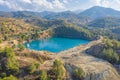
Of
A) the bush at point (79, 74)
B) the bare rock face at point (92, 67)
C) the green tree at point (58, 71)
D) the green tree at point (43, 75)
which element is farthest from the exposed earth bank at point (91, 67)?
the green tree at point (43, 75)

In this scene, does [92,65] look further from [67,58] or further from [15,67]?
[15,67]

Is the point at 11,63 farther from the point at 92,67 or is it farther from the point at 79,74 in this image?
the point at 92,67

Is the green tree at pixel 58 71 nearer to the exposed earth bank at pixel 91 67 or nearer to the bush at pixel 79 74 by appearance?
the exposed earth bank at pixel 91 67

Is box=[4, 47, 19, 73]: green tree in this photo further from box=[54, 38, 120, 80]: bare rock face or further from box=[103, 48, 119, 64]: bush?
box=[103, 48, 119, 64]: bush

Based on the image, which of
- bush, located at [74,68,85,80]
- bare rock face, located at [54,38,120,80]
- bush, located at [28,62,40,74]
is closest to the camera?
bush, located at [28,62,40,74]

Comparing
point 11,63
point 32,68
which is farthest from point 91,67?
point 11,63

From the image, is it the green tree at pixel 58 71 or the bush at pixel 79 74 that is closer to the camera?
the green tree at pixel 58 71

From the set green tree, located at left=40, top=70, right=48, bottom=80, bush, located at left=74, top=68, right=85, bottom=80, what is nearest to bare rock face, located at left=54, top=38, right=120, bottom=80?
bush, located at left=74, top=68, right=85, bottom=80

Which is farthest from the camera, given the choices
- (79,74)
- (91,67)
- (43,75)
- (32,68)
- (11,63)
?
(91,67)

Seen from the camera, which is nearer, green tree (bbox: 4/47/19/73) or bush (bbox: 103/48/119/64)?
green tree (bbox: 4/47/19/73)

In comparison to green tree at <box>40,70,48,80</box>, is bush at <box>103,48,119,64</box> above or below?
above

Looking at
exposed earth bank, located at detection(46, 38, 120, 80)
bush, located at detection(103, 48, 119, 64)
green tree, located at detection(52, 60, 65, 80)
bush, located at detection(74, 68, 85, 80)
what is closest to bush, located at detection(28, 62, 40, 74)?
green tree, located at detection(52, 60, 65, 80)

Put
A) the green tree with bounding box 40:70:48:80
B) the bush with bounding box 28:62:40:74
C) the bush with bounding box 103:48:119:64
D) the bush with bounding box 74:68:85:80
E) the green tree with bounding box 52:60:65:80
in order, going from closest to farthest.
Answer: the green tree with bounding box 40:70:48:80 → the green tree with bounding box 52:60:65:80 → the bush with bounding box 28:62:40:74 → the bush with bounding box 74:68:85:80 → the bush with bounding box 103:48:119:64

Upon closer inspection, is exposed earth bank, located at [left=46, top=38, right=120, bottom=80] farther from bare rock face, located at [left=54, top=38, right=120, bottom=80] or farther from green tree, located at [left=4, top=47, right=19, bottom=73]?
green tree, located at [left=4, top=47, right=19, bottom=73]
